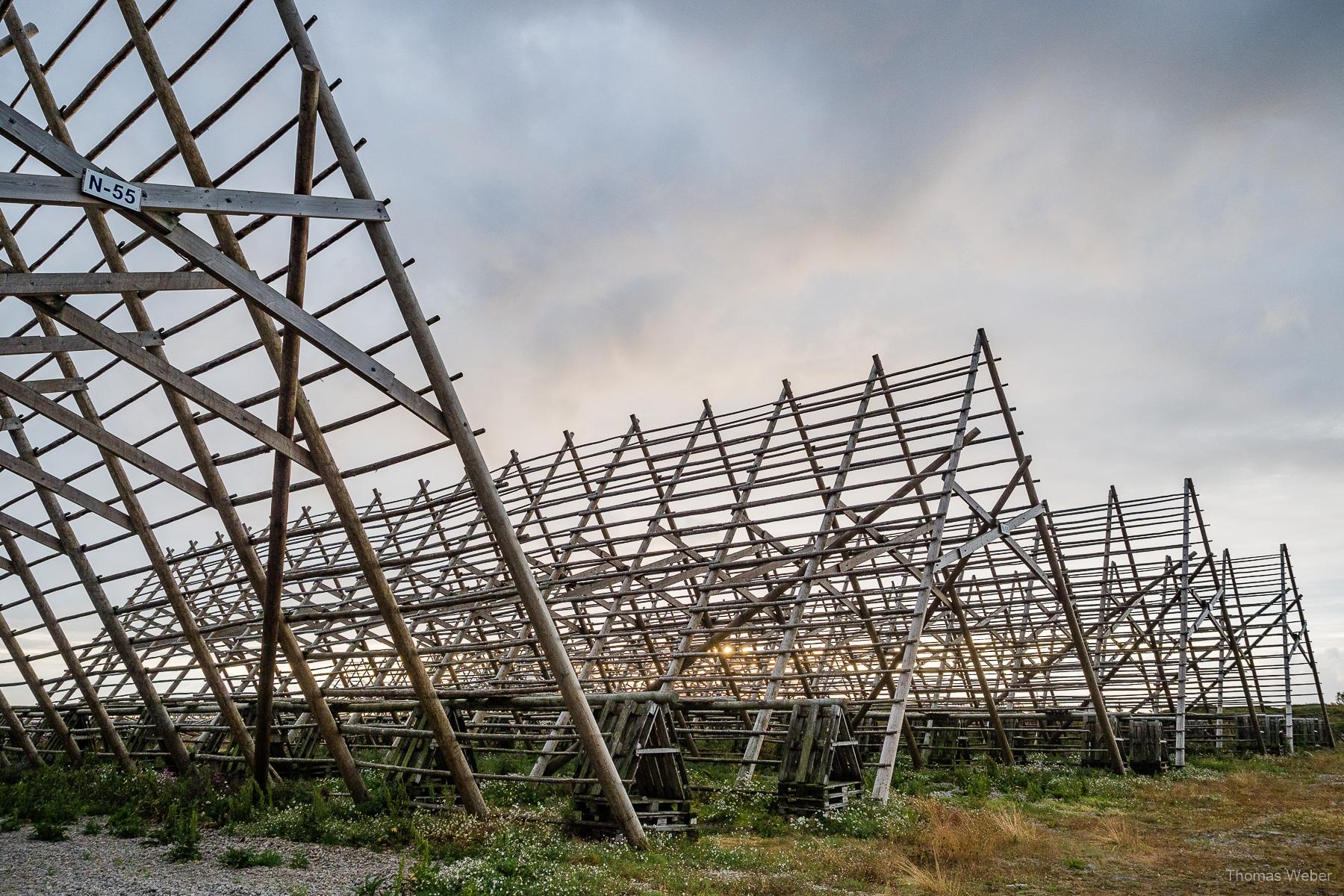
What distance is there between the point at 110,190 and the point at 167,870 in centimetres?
425

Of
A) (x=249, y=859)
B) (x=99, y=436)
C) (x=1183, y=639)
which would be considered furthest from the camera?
(x=1183, y=639)

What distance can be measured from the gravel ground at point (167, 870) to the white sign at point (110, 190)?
3735 millimetres

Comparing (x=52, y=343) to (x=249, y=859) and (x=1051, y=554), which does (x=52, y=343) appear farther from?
(x=1051, y=554)

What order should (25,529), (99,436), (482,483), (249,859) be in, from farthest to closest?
(25,529) < (99,436) < (482,483) < (249,859)

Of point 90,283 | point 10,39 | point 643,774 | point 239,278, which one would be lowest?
point 643,774

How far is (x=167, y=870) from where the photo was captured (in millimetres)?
5953

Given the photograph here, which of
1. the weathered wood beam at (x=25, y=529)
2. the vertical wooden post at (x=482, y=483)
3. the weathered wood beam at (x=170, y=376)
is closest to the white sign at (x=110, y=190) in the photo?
the weathered wood beam at (x=170, y=376)

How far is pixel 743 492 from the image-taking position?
11508 millimetres

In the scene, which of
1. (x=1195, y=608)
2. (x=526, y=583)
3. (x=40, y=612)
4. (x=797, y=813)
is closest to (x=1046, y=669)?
(x=1195, y=608)

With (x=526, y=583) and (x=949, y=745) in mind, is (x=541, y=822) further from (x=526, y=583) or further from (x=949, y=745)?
(x=949, y=745)

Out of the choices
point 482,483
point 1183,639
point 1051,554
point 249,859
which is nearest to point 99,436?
point 482,483

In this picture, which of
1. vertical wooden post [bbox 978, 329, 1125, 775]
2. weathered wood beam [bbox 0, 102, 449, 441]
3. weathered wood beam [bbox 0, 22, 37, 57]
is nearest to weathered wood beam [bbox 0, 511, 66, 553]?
weathered wood beam [bbox 0, 22, 37, 57]

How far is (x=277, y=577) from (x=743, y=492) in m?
6.03

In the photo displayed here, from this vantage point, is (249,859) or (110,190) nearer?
(110,190)
